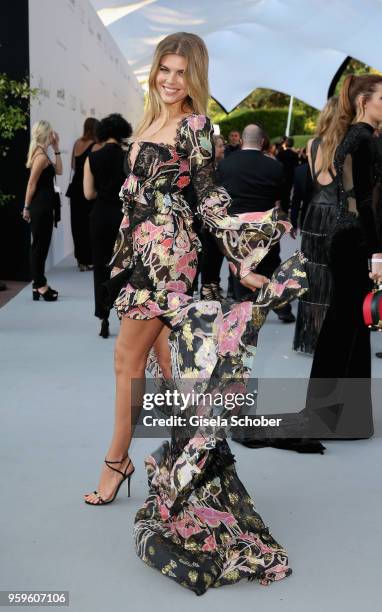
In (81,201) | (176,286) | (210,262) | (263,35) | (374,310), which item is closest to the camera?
(176,286)

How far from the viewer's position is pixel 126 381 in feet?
11.1

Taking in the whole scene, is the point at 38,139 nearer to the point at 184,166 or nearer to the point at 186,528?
the point at 184,166

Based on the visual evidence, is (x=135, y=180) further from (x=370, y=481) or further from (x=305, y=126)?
(x=305, y=126)

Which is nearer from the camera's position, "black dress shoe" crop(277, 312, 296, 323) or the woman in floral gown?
the woman in floral gown

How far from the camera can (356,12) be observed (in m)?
18.8

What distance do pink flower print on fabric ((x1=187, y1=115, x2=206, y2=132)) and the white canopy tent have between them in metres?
14.7

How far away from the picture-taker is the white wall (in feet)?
34.8

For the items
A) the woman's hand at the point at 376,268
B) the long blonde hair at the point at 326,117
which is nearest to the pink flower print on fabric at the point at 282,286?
the woman's hand at the point at 376,268

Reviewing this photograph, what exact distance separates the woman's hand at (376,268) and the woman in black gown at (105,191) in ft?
9.90

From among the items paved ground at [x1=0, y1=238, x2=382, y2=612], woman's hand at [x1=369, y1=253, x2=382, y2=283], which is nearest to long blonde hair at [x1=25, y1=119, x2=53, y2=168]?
paved ground at [x1=0, y1=238, x2=382, y2=612]

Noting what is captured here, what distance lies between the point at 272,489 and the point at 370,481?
1.52 feet

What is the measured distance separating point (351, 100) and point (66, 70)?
8.75m

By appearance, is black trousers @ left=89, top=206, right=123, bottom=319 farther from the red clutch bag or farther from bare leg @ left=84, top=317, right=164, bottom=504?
the red clutch bag
